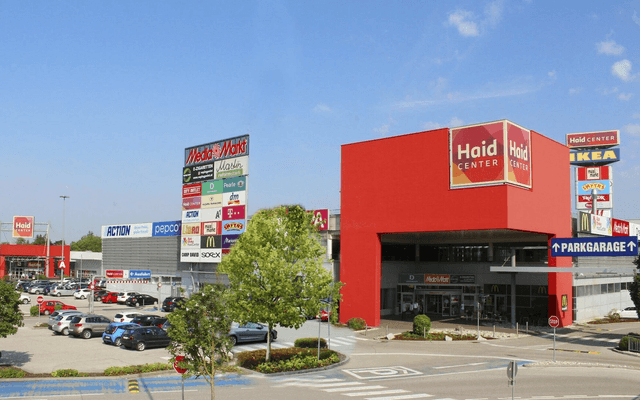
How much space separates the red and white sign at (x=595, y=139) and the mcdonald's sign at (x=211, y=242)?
55007 millimetres

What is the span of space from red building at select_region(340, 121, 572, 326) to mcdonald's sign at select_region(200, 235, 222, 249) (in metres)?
14.6

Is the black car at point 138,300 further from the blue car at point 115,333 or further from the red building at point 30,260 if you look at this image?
the red building at point 30,260

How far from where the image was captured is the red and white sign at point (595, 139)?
82.7 m

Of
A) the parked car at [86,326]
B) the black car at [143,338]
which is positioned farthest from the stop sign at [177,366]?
the parked car at [86,326]

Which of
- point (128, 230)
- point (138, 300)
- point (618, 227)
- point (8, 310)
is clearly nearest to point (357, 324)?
point (8, 310)

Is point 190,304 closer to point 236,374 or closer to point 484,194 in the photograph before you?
point 236,374

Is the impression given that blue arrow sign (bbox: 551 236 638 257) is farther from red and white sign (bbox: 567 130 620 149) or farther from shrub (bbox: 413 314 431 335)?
red and white sign (bbox: 567 130 620 149)

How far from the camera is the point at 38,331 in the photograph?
4519 cm

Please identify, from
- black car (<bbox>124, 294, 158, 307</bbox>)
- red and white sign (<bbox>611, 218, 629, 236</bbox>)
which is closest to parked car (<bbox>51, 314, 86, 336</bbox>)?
black car (<bbox>124, 294, 158, 307</bbox>)

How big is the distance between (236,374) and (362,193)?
82.3 feet

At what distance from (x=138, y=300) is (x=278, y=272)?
4219cm

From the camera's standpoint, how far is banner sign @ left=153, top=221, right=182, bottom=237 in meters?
70.3

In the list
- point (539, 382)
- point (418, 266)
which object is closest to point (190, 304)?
point (539, 382)

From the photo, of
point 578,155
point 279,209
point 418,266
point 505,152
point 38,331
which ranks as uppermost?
point 578,155
